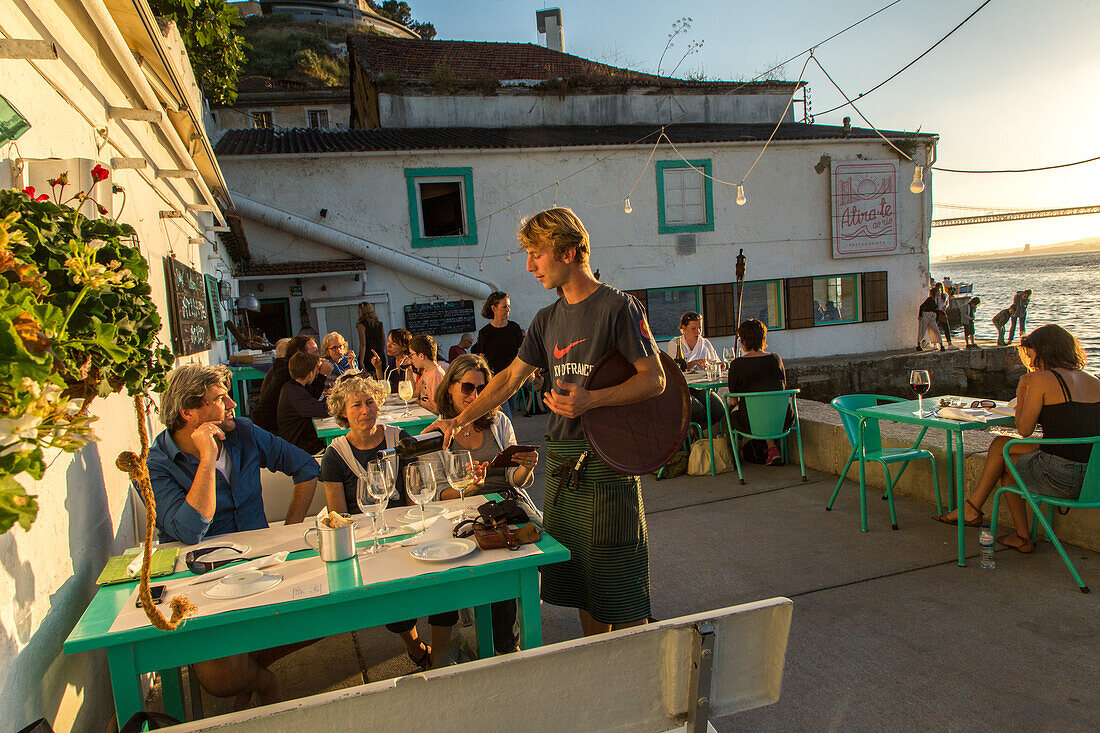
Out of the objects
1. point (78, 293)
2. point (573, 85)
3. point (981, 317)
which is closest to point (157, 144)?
point (78, 293)

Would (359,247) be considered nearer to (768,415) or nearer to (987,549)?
(768,415)

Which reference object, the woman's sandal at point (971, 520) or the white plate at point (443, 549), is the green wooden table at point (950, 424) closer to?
the woman's sandal at point (971, 520)

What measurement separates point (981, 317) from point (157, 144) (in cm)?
5995

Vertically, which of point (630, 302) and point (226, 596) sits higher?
point (630, 302)

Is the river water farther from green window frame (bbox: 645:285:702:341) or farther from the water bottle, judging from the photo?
green window frame (bbox: 645:285:702:341)

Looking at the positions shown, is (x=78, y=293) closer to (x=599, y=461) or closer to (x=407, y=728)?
(x=407, y=728)

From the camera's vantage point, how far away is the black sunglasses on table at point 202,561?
217 centimetres

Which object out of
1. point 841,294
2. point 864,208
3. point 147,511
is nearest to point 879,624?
point 147,511

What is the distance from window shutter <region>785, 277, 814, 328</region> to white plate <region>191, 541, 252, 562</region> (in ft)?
50.5

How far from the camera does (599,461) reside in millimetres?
2525

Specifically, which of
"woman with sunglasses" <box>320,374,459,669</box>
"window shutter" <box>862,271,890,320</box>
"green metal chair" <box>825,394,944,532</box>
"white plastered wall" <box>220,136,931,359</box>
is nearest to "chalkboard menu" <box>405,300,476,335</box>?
"white plastered wall" <box>220,136,931,359</box>

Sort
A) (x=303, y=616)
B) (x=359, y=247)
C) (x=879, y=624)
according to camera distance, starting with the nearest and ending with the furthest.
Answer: (x=303, y=616) < (x=879, y=624) < (x=359, y=247)

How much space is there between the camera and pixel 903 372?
16.4m

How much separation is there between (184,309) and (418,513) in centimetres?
383
